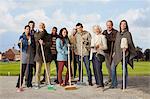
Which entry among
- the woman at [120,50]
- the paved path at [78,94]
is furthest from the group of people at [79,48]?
the paved path at [78,94]

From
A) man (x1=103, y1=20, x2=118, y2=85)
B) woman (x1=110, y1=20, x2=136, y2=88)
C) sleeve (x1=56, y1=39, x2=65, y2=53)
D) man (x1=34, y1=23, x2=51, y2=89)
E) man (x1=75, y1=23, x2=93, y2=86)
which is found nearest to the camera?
woman (x1=110, y1=20, x2=136, y2=88)

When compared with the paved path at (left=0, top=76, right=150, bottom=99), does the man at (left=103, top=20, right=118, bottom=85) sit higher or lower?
higher

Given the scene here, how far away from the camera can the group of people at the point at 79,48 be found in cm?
1212

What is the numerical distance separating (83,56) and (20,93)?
2.75 m

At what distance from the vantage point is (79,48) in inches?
525

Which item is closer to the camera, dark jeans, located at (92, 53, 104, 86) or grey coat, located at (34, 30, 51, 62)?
dark jeans, located at (92, 53, 104, 86)

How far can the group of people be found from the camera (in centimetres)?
1212

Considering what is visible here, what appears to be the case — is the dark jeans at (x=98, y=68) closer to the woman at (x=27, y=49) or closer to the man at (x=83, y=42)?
the man at (x=83, y=42)

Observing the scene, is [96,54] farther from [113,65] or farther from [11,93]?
[11,93]

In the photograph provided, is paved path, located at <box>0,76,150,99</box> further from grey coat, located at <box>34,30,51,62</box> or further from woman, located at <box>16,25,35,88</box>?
grey coat, located at <box>34,30,51,62</box>

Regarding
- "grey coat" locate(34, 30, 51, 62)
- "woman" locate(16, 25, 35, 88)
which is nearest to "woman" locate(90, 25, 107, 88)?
"grey coat" locate(34, 30, 51, 62)

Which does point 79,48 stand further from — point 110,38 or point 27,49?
point 27,49

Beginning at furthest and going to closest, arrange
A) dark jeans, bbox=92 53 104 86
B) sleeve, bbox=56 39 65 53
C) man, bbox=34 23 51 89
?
sleeve, bbox=56 39 65 53 < man, bbox=34 23 51 89 < dark jeans, bbox=92 53 104 86

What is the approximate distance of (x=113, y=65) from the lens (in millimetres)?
12141
